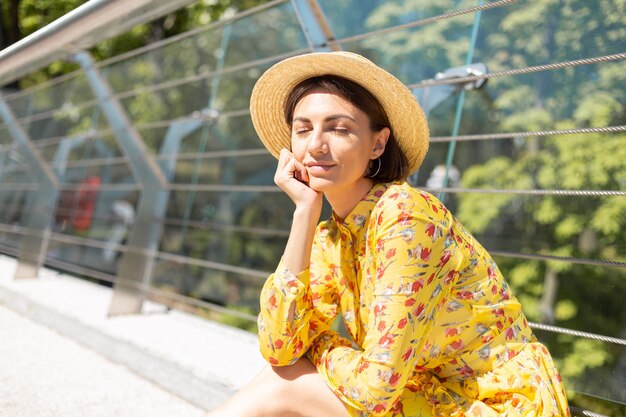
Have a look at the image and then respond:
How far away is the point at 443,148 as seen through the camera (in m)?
2.71

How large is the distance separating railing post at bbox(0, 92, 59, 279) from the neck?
10.6ft

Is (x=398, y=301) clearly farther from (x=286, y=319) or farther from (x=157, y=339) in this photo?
(x=157, y=339)

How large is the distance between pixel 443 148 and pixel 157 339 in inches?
57.7

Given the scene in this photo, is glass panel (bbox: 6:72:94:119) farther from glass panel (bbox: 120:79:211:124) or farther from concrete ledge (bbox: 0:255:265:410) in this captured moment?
concrete ledge (bbox: 0:255:265:410)

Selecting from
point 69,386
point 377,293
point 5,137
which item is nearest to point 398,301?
point 377,293

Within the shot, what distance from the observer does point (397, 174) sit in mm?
1498

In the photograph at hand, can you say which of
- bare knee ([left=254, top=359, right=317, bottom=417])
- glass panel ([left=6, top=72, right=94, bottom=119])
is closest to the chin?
bare knee ([left=254, top=359, right=317, bottom=417])

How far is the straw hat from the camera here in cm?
140

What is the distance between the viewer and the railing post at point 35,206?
4.09 m

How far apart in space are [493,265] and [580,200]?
47.0 inches

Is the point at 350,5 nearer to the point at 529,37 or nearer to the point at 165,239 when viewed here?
the point at 529,37

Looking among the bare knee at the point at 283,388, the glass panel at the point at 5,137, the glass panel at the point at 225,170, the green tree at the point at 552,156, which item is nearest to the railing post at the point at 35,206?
the glass panel at the point at 225,170

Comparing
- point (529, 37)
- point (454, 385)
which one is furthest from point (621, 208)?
point (454, 385)

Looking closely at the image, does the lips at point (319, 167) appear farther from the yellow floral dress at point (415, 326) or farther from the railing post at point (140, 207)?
the railing post at point (140, 207)
